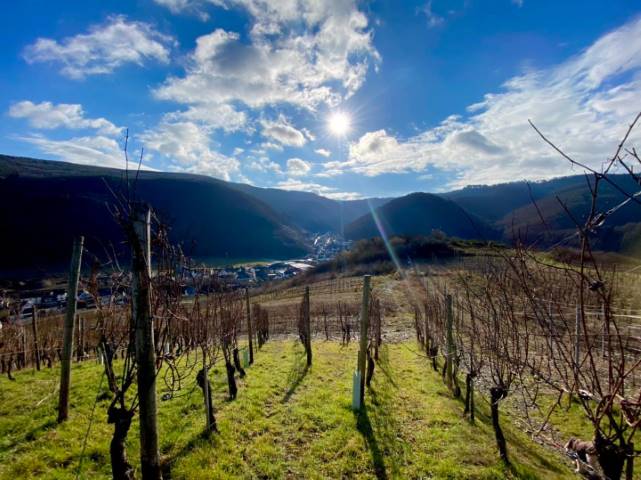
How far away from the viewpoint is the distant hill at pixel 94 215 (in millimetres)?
76000

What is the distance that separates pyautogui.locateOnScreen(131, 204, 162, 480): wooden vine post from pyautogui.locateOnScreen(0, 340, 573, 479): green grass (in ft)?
4.33

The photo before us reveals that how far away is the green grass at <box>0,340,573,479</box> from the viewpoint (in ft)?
15.0

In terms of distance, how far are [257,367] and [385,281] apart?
35.4 m

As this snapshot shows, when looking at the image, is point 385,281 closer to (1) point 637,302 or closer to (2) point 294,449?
(1) point 637,302

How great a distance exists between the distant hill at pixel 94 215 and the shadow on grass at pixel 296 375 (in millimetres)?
48903

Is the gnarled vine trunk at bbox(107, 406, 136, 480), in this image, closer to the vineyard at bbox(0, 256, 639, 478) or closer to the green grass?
the vineyard at bbox(0, 256, 639, 478)

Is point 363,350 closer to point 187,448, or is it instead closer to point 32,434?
point 187,448

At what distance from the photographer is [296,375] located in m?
9.34

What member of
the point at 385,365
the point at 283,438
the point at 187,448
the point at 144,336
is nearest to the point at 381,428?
the point at 283,438

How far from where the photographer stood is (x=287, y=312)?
29.7 meters

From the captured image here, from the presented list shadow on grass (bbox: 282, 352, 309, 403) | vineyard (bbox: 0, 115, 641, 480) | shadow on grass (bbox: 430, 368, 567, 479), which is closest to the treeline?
shadow on grass (bbox: 282, 352, 309, 403)

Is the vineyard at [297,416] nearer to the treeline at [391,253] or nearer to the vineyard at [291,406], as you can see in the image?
the vineyard at [291,406]

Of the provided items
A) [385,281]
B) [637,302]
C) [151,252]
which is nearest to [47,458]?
[151,252]

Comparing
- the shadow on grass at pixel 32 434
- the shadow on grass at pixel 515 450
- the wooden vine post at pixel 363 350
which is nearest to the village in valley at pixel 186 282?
the shadow on grass at pixel 32 434
